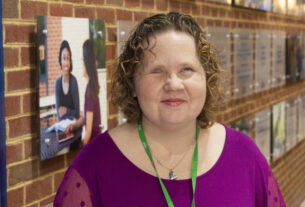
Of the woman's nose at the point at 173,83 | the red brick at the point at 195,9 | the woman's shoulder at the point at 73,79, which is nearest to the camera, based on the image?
the woman's nose at the point at 173,83

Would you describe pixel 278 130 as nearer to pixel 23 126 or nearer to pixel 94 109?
pixel 94 109

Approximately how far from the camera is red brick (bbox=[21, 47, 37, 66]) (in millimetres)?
1694

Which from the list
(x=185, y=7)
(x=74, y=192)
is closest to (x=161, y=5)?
(x=185, y=7)

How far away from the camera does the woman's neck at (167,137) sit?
131cm

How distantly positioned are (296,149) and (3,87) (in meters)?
4.54

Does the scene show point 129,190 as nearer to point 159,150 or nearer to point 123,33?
point 159,150

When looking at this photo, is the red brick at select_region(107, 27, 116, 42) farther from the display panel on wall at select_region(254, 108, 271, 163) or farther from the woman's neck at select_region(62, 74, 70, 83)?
the display panel on wall at select_region(254, 108, 271, 163)

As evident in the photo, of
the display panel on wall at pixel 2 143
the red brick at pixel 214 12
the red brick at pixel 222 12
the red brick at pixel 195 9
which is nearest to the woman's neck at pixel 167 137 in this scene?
the display panel on wall at pixel 2 143

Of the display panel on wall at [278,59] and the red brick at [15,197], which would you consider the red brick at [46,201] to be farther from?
the display panel on wall at [278,59]

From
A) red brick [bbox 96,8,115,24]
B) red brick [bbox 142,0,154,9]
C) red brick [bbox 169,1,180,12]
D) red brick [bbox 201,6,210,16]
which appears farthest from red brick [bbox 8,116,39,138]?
red brick [bbox 201,6,210,16]

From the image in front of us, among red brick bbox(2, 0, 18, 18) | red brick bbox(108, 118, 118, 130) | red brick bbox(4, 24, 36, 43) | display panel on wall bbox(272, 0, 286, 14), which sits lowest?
red brick bbox(108, 118, 118, 130)

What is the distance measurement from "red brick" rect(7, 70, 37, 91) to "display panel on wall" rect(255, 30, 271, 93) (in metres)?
2.73

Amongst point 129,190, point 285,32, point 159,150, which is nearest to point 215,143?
point 159,150

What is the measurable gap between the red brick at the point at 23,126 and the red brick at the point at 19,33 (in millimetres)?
295
